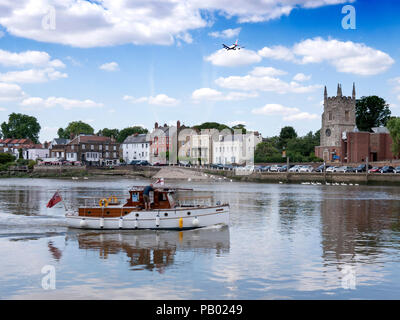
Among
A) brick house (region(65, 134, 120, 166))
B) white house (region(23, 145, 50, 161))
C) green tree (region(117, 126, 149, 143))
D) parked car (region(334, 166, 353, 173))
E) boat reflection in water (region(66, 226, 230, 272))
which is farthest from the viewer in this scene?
green tree (region(117, 126, 149, 143))

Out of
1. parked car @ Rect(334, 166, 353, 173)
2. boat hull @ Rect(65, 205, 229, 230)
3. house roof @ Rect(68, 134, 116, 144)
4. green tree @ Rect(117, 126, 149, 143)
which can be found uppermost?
green tree @ Rect(117, 126, 149, 143)

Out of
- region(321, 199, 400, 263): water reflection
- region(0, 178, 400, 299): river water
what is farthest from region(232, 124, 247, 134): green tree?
region(0, 178, 400, 299): river water

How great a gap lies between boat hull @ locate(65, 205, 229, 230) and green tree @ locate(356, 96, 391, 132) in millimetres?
120249

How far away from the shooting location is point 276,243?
88.2ft

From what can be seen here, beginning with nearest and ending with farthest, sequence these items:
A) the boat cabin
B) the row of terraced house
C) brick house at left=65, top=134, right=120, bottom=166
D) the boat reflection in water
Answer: the boat reflection in water → the boat cabin → the row of terraced house → brick house at left=65, top=134, right=120, bottom=166

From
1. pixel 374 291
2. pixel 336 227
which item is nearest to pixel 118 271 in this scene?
pixel 374 291

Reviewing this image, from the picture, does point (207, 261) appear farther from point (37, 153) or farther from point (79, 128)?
point (79, 128)

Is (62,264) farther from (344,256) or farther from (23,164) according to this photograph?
(23,164)

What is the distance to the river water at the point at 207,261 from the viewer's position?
17250 mm

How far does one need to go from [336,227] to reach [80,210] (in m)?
17.1

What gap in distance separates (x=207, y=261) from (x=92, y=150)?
13238 centimetres

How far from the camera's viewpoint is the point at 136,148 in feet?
516

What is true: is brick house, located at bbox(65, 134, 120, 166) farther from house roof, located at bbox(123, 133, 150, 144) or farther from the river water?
the river water

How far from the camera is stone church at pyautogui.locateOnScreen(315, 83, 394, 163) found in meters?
112
